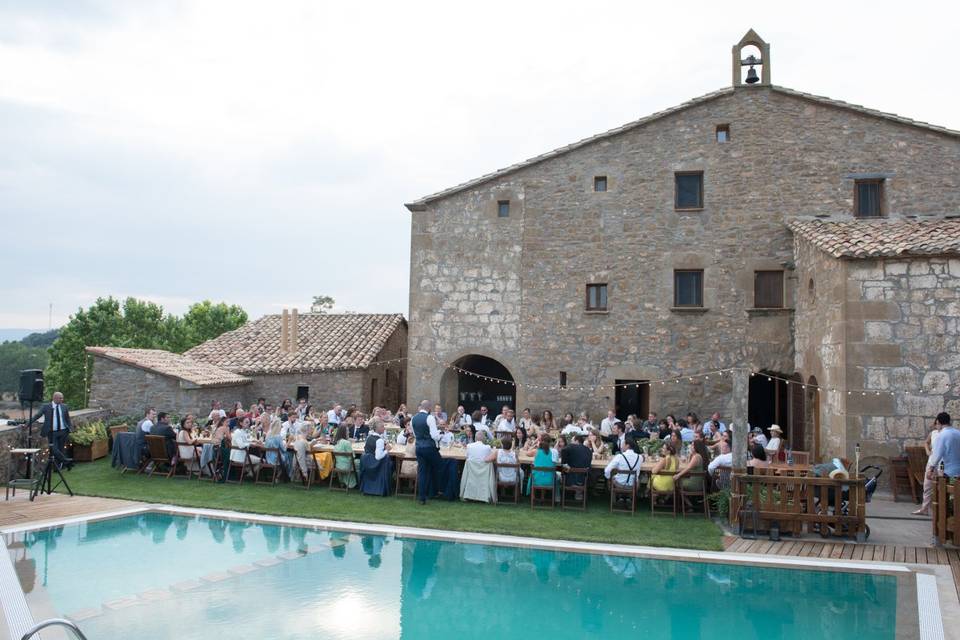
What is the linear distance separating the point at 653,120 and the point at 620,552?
39.2ft

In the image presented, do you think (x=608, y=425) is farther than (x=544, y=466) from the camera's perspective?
Yes

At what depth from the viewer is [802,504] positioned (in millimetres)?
9492

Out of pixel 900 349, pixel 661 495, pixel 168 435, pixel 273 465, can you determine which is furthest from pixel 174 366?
pixel 900 349

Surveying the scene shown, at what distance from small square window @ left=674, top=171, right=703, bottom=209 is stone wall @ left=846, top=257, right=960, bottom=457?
564 cm

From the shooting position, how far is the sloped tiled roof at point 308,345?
851 inches

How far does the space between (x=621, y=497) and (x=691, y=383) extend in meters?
6.31

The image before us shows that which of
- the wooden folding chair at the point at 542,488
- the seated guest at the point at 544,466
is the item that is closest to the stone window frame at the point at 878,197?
the seated guest at the point at 544,466

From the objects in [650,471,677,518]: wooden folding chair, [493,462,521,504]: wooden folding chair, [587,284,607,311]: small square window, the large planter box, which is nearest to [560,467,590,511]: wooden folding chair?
[493,462,521,504]: wooden folding chair

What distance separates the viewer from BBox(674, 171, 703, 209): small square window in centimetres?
1766

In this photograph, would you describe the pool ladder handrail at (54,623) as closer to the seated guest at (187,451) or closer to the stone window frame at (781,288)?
the seated guest at (187,451)

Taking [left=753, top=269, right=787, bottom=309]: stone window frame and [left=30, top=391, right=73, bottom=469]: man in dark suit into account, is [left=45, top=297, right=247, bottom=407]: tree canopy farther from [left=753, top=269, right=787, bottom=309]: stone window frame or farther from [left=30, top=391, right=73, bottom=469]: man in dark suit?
[left=753, top=269, right=787, bottom=309]: stone window frame

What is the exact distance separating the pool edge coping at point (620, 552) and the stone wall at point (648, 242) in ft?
27.9

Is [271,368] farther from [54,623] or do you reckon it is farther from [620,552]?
[54,623]

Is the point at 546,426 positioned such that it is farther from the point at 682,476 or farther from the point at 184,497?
the point at 184,497
